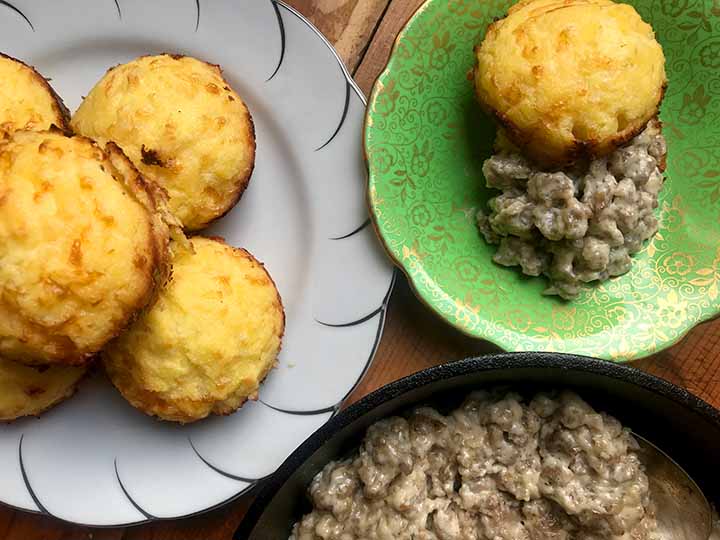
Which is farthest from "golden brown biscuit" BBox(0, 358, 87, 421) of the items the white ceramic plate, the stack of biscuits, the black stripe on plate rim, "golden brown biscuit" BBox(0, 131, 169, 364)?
the black stripe on plate rim

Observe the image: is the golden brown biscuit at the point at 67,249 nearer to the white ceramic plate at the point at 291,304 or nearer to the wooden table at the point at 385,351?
the white ceramic plate at the point at 291,304

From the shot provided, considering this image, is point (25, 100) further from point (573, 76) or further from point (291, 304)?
point (573, 76)

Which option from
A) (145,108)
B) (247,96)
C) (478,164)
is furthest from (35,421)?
(478,164)

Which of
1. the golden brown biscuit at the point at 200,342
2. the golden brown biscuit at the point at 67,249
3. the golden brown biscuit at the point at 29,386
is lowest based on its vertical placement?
the golden brown biscuit at the point at 29,386

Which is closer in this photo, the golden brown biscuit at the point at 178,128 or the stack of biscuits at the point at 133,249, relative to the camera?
the stack of biscuits at the point at 133,249

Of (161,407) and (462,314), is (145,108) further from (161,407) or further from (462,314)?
(462,314)

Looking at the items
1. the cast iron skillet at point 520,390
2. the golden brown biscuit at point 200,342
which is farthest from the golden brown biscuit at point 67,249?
the cast iron skillet at point 520,390
